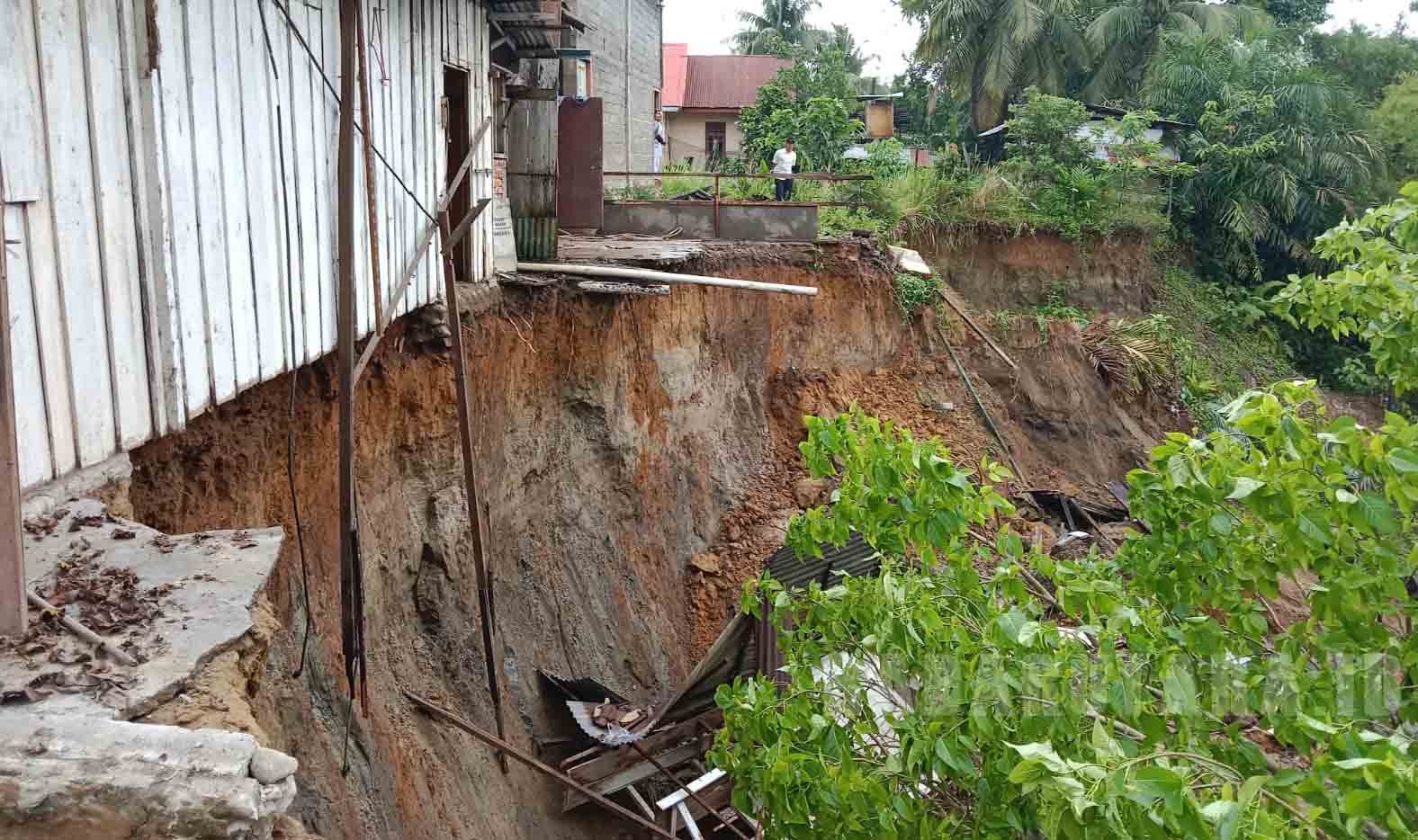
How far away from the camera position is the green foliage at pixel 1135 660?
321 cm

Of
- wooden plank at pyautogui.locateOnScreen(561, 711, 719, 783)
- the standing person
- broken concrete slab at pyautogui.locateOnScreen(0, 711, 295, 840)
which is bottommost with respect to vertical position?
wooden plank at pyautogui.locateOnScreen(561, 711, 719, 783)

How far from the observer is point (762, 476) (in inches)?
590

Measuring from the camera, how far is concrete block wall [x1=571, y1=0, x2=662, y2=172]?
23.5m

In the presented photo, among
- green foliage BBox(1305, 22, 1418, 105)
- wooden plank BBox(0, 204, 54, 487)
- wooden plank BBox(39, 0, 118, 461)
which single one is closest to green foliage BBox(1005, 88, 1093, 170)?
green foliage BBox(1305, 22, 1418, 105)

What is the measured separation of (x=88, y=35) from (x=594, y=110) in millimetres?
10086

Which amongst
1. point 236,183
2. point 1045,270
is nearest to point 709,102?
point 1045,270

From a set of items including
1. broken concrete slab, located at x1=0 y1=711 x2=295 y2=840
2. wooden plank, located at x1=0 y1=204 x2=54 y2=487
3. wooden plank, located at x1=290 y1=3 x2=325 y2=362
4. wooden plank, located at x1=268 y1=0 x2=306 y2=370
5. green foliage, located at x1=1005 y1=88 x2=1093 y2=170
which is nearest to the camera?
broken concrete slab, located at x1=0 y1=711 x2=295 y2=840

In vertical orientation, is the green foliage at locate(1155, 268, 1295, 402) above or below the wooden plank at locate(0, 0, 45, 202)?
below

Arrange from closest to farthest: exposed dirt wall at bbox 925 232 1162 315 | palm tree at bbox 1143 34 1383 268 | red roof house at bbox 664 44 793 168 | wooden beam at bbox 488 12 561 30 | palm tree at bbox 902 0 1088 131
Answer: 1. wooden beam at bbox 488 12 561 30
2. exposed dirt wall at bbox 925 232 1162 315
3. palm tree at bbox 1143 34 1383 268
4. palm tree at bbox 902 0 1088 131
5. red roof house at bbox 664 44 793 168

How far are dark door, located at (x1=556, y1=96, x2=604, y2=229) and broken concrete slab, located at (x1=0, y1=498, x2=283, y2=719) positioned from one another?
10.1 m

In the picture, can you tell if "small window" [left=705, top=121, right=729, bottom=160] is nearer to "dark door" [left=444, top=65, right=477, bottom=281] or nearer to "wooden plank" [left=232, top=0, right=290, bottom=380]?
"dark door" [left=444, top=65, right=477, bottom=281]

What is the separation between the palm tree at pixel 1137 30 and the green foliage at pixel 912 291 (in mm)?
13109

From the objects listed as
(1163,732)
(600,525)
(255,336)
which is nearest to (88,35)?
(255,336)

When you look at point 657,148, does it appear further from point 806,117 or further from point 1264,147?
point 1264,147
